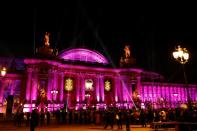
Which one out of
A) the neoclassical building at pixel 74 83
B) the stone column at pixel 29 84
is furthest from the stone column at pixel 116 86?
the stone column at pixel 29 84

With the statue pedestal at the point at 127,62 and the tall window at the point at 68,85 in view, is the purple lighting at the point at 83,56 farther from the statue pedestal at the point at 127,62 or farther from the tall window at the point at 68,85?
the tall window at the point at 68,85

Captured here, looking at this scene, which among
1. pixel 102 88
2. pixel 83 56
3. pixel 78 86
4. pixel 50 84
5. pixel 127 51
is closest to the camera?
pixel 50 84

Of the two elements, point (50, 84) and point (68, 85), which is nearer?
point (50, 84)

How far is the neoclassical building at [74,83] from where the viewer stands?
148 feet

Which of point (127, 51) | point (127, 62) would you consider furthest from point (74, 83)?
point (127, 51)

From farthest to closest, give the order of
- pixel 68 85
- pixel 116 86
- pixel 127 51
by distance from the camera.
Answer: pixel 127 51 < pixel 116 86 < pixel 68 85

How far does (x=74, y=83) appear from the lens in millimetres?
52656

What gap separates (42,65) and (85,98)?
503 inches

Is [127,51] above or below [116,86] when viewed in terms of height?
above

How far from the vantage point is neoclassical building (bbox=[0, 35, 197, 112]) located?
45.2 meters

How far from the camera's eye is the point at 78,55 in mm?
55938

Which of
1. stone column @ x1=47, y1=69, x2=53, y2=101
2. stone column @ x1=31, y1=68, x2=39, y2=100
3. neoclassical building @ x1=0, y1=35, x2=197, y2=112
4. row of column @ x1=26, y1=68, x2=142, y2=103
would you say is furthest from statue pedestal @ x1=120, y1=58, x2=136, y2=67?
stone column @ x1=31, y1=68, x2=39, y2=100

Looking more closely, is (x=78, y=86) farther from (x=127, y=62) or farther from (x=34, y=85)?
(x=127, y=62)

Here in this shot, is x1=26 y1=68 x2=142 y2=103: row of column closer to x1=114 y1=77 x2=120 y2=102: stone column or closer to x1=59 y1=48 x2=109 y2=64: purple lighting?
x1=114 y1=77 x2=120 y2=102: stone column
